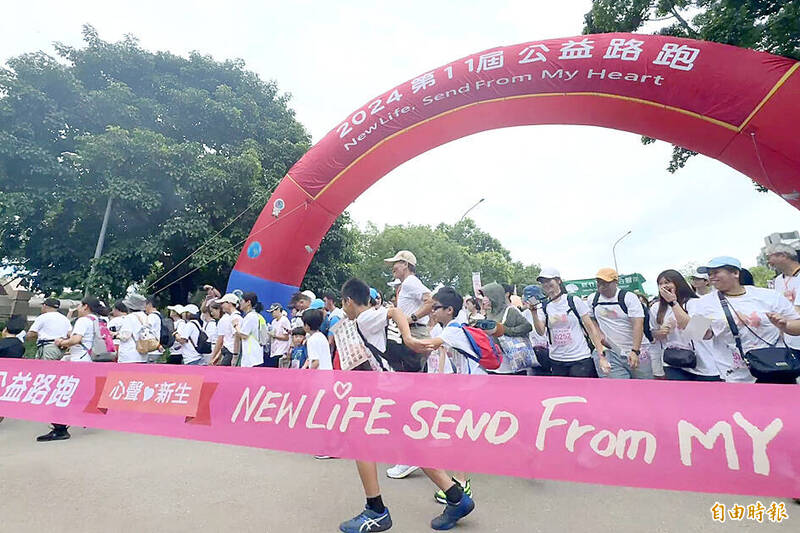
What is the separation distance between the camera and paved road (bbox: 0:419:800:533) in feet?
8.43

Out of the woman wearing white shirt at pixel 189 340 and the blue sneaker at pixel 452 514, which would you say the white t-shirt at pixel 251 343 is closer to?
the woman wearing white shirt at pixel 189 340

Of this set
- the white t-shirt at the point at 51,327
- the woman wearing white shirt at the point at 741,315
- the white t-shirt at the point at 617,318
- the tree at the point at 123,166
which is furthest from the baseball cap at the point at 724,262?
the tree at the point at 123,166

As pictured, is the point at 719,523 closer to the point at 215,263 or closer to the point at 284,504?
the point at 284,504

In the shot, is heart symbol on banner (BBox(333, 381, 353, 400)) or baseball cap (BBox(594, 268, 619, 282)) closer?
heart symbol on banner (BBox(333, 381, 353, 400))

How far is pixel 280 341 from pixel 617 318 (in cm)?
393

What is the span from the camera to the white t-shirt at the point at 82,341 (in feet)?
15.6

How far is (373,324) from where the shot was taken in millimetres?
2723

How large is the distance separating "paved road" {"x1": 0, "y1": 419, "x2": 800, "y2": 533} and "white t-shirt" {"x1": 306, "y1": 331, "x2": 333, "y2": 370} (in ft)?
2.76

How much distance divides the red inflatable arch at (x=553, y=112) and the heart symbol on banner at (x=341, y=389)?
4940mm

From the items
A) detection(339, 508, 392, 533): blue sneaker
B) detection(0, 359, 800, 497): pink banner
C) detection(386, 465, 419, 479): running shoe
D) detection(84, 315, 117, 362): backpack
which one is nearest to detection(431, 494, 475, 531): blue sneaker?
detection(339, 508, 392, 533): blue sneaker

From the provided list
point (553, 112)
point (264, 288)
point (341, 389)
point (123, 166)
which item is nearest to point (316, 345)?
point (341, 389)

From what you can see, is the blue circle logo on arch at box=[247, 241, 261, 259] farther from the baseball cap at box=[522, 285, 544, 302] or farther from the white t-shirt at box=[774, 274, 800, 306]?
the white t-shirt at box=[774, 274, 800, 306]

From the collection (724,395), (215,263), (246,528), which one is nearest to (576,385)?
(724,395)

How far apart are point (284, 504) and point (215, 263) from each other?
984cm
